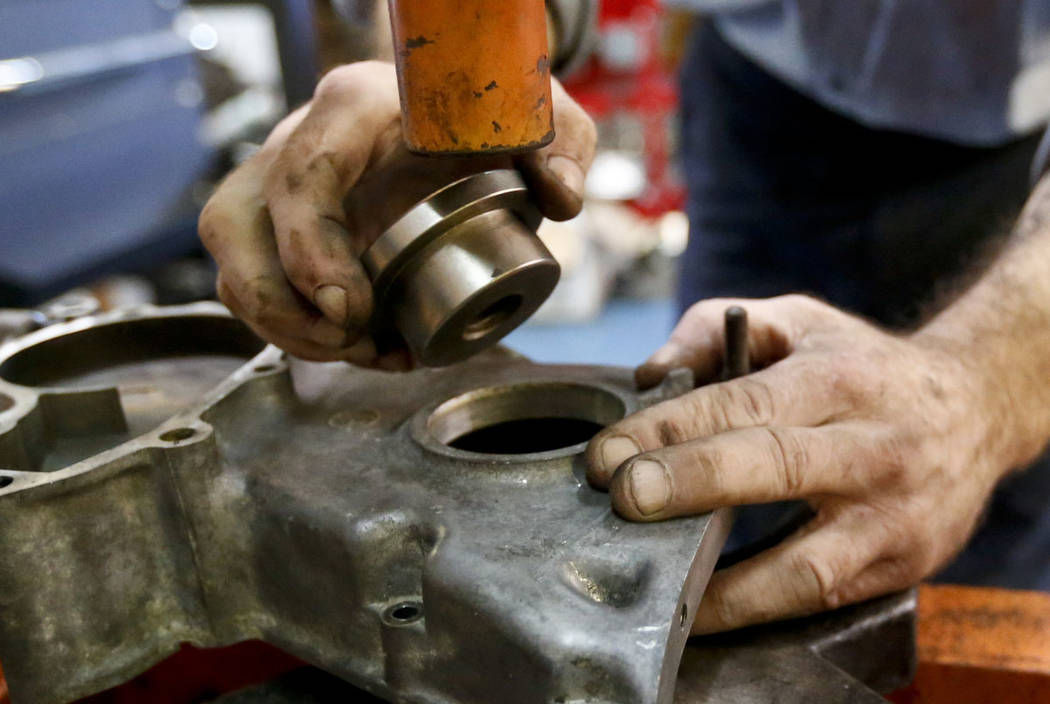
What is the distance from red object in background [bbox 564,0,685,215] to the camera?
12.9 feet

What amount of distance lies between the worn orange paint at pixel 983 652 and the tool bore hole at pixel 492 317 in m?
0.46

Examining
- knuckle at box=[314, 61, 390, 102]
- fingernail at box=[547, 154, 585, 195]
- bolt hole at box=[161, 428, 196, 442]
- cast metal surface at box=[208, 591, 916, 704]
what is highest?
knuckle at box=[314, 61, 390, 102]

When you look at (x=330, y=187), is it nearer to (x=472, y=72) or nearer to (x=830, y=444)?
(x=472, y=72)

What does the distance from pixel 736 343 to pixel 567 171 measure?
0.22 metres

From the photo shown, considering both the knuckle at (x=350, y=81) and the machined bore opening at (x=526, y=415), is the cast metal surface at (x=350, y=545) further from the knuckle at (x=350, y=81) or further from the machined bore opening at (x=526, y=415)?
the knuckle at (x=350, y=81)

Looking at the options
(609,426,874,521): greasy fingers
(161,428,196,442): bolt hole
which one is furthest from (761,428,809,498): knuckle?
(161,428,196,442): bolt hole

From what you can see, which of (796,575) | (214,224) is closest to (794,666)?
(796,575)

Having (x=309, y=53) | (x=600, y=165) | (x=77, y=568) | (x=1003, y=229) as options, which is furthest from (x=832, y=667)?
(x=600, y=165)

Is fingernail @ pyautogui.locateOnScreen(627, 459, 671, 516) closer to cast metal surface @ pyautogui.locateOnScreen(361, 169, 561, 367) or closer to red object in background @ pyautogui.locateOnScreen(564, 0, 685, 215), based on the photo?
cast metal surface @ pyautogui.locateOnScreen(361, 169, 561, 367)

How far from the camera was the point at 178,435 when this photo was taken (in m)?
0.77

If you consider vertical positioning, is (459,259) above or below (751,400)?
above

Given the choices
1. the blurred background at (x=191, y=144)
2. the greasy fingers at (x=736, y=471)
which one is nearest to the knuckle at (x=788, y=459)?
the greasy fingers at (x=736, y=471)

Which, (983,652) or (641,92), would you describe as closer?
(983,652)

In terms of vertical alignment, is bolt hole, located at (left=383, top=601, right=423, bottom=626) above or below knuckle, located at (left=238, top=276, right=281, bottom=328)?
below
